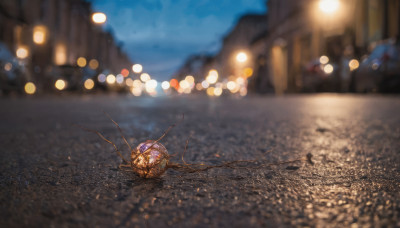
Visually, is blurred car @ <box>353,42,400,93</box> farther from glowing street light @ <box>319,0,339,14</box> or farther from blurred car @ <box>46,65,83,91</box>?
blurred car @ <box>46,65,83,91</box>

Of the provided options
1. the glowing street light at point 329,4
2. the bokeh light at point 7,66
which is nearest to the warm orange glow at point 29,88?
the bokeh light at point 7,66

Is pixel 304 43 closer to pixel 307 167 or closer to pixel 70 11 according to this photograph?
pixel 70 11

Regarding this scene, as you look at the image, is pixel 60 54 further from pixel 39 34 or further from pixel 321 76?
pixel 321 76

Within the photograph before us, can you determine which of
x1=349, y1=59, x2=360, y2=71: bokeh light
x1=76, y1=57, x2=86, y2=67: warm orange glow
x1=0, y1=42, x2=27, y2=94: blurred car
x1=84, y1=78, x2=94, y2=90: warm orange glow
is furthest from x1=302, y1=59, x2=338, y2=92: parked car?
x1=76, y1=57, x2=86, y2=67: warm orange glow

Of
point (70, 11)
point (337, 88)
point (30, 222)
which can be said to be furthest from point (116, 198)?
point (70, 11)

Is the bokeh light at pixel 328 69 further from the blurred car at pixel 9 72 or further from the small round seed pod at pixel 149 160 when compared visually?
the small round seed pod at pixel 149 160
